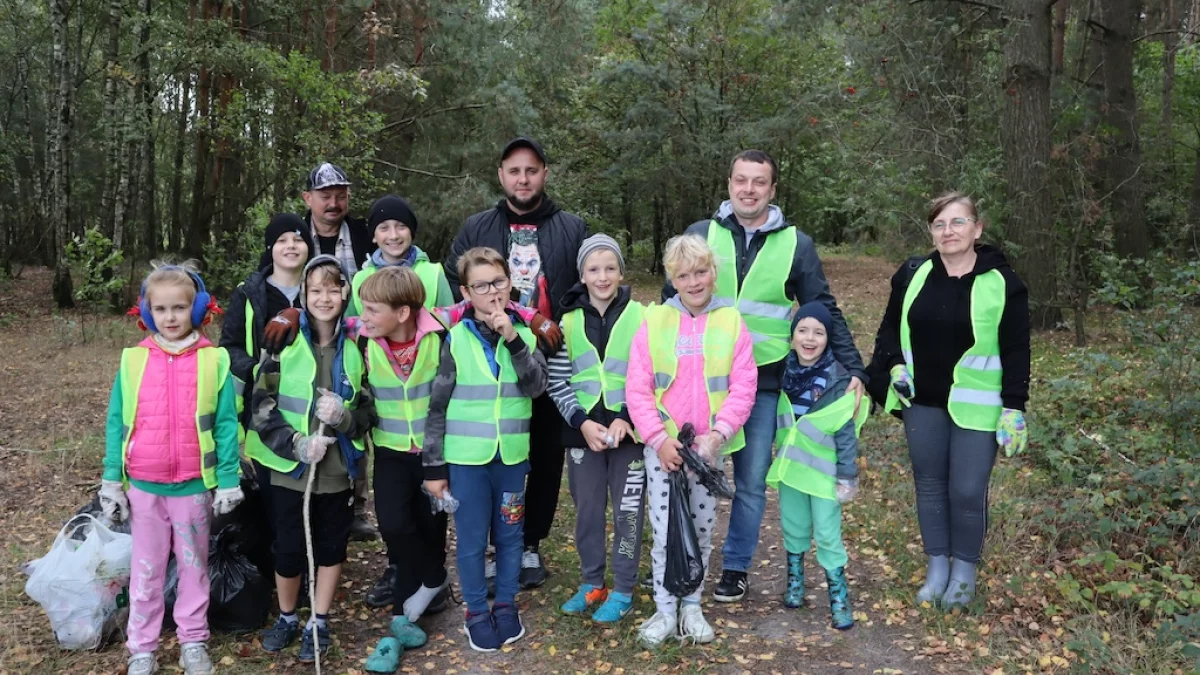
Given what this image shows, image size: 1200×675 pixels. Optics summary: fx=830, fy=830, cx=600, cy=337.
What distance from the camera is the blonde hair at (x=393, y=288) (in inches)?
149

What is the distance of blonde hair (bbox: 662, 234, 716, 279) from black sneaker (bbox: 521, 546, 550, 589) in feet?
6.09

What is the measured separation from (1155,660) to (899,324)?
6.12 feet

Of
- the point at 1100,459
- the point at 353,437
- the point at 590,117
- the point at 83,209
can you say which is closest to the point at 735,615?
the point at 353,437

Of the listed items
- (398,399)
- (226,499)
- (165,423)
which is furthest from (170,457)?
(398,399)

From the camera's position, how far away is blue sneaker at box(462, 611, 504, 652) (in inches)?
156

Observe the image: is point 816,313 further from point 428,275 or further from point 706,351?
point 428,275

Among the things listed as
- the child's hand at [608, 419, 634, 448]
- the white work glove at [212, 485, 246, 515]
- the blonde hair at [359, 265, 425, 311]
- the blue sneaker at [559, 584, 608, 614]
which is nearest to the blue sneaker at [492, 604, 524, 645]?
the blue sneaker at [559, 584, 608, 614]

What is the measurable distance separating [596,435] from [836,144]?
13933 millimetres

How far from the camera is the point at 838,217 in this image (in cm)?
3259

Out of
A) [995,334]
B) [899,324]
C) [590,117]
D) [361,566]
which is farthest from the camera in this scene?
[590,117]

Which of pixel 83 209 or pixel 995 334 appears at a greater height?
pixel 83 209

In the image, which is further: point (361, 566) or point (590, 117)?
point (590, 117)

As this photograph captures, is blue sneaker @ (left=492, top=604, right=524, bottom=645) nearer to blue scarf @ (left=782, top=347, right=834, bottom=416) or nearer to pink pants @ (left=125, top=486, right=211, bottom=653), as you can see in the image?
pink pants @ (left=125, top=486, right=211, bottom=653)

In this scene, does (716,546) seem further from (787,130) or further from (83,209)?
(83,209)
